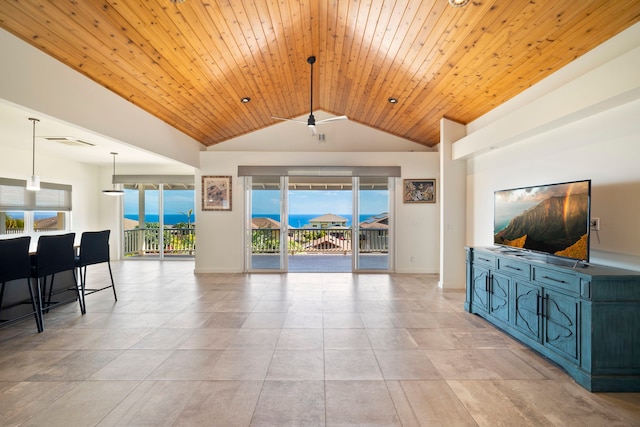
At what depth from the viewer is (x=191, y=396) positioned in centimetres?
207

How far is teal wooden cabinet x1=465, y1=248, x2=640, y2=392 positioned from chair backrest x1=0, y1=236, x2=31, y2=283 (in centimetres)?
501

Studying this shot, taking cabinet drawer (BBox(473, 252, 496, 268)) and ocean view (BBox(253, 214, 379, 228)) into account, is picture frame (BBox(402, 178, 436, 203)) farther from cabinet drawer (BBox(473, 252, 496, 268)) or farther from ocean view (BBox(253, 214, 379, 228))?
cabinet drawer (BBox(473, 252, 496, 268))

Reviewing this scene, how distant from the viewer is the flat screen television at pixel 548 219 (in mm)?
2451

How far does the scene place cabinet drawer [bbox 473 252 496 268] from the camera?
11.0ft

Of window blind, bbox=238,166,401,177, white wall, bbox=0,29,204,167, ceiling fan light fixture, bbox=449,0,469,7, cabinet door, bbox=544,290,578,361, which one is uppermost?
ceiling fan light fixture, bbox=449,0,469,7

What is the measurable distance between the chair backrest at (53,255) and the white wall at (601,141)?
540 centimetres

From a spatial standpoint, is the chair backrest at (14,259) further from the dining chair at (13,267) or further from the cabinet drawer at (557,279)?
the cabinet drawer at (557,279)

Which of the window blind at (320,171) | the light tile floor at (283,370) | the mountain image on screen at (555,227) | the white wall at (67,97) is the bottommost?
the light tile floor at (283,370)

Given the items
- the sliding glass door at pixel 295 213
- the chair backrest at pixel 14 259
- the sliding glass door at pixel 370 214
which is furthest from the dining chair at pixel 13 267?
the sliding glass door at pixel 370 214

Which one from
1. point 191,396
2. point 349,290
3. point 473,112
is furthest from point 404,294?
point 191,396

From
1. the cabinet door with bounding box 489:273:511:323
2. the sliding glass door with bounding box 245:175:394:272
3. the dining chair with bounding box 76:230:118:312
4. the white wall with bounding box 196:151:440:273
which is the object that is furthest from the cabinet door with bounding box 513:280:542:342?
the dining chair with bounding box 76:230:118:312

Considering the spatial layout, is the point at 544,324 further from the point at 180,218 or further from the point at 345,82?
the point at 180,218

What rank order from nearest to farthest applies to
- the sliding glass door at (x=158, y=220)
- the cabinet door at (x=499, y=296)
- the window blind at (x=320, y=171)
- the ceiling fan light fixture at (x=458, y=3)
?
the ceiling fan light fixture at (x=458, y=3) < the cabinet door at (x=499, y=296) < the window blind at (x=320, y=171) < the sliding glass door at (x=158, y=220)

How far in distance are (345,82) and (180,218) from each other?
5678 millimetres
